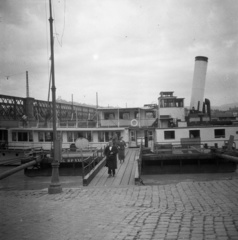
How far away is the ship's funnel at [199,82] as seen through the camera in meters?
35.1

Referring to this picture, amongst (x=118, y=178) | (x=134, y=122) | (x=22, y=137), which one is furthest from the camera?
(x=22, y=137)

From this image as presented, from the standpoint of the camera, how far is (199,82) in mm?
35188

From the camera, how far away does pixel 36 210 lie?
714 centimetres

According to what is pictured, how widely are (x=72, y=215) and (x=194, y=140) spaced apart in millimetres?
→ 21373

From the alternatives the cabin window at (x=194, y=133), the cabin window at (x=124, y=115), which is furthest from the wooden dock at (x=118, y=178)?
the cabin window at (x=124, y=115)

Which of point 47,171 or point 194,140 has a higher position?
point 194,140

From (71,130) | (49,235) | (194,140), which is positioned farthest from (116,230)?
(71,130)

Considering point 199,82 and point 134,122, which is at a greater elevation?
point 199,82

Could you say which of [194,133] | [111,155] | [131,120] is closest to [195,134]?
[194,133]

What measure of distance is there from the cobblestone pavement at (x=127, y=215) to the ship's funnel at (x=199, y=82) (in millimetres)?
26750

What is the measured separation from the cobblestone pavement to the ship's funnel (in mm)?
26750

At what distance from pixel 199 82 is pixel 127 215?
3126cm

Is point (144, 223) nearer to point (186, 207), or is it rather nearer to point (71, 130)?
point (186, 207)

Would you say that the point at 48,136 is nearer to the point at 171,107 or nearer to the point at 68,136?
the point at 68,136
